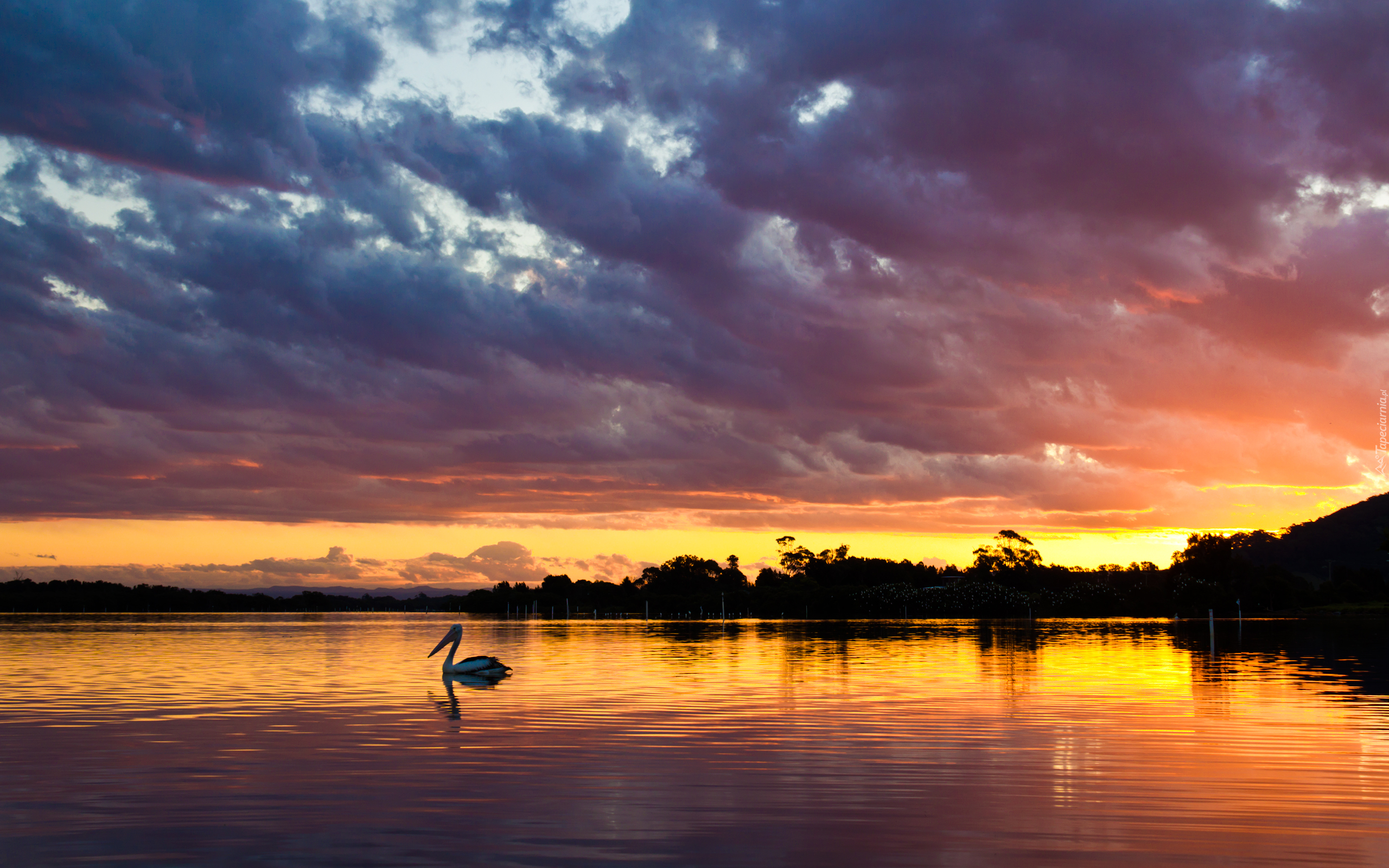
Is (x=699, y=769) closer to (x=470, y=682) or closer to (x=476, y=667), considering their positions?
(x=470, y=682)

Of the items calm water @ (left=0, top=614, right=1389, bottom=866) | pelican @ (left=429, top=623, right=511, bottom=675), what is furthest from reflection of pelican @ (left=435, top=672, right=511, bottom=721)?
calm water @ (left=0, top=614, right=1389, bottom=866)

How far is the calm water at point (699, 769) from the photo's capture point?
46.9ft

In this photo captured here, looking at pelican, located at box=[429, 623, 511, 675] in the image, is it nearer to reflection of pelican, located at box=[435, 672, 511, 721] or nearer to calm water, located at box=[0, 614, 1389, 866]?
reflection of pelican, located at box=[435, 672, 511, 721]

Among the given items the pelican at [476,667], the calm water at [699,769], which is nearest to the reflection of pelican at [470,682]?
the pelican at [476,667]

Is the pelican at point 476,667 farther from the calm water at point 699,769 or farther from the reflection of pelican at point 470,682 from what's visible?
the calm water at point 699,769

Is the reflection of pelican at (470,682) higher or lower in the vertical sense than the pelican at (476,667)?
lower

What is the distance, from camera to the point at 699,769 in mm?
20578

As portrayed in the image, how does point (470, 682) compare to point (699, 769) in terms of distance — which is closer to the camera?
point (699, 769)

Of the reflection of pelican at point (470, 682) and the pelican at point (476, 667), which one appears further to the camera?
the pelican at point (476, 667)

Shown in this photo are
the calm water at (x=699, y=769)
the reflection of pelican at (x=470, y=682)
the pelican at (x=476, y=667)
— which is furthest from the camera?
the pelican at (x=476, y=667)

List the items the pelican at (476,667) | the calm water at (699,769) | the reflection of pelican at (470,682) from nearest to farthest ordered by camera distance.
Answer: the calm water at (699,769), the reflection of pelican at (470,682), the pelican at (476,667)

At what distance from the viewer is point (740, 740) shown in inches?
976

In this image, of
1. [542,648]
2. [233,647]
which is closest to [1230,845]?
[542,648]

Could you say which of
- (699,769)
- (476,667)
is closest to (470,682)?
(476,667)
